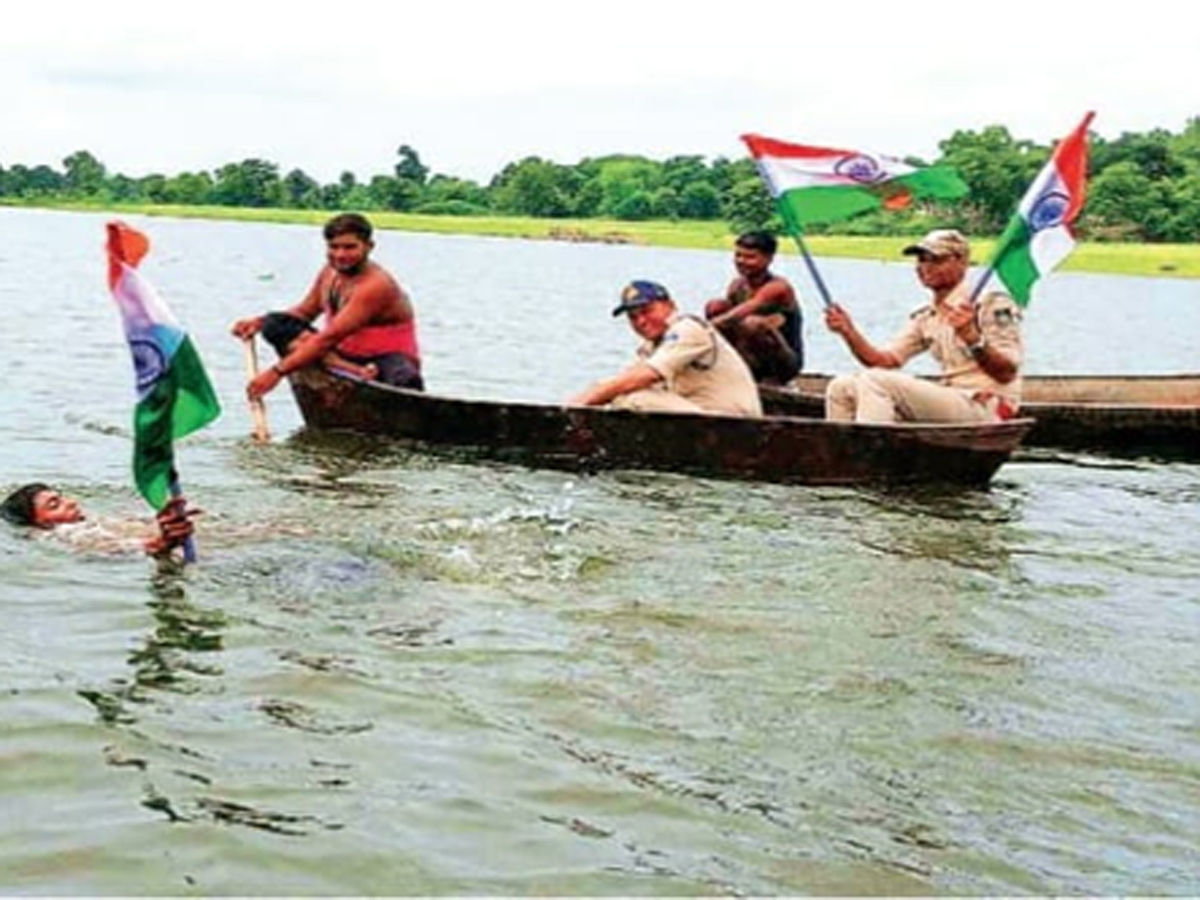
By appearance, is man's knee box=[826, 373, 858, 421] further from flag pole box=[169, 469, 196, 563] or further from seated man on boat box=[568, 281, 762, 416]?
flag pole box=[169, 469, 196, 563]

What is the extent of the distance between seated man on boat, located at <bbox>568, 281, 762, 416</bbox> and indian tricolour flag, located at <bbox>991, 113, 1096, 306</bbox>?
208 centimetres

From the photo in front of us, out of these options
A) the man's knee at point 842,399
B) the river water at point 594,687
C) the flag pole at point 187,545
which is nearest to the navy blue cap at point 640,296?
the river water at point 594,687

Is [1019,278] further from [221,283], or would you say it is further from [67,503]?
[221,283]

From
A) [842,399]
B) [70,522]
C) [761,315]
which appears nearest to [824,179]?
[761,315]

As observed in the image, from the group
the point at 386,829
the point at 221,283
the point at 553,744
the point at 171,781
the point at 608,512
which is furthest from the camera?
the point at 221,283

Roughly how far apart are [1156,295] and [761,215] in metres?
38.3

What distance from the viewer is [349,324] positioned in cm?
1417

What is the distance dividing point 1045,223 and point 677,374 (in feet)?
9.73

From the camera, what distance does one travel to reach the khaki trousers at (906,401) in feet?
41.7

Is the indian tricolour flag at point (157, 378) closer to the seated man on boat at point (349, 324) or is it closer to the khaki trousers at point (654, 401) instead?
the khaki trousers at point (654, 401)

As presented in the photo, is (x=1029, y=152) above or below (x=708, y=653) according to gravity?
above

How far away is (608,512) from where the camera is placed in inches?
446

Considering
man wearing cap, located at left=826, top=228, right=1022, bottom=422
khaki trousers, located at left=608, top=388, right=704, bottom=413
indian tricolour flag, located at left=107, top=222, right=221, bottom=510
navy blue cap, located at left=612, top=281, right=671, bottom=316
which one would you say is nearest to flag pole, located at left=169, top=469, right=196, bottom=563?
indian tricolour flag, located at left=107, top=222, right=221, bottom=510

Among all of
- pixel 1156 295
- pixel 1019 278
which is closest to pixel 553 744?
pixel 1019 278
